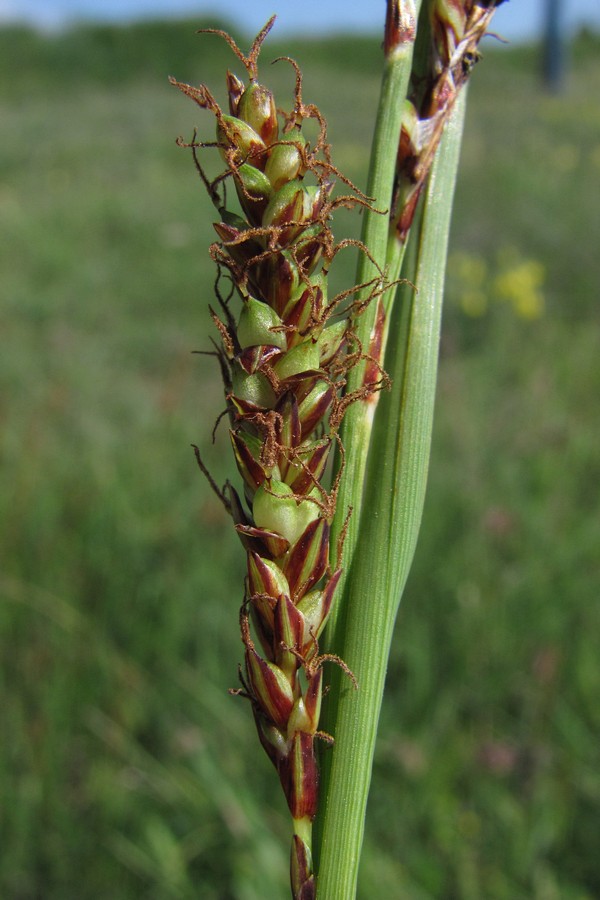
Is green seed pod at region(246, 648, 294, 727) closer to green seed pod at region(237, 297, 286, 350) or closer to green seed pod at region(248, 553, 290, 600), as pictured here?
green seed pod at region(248, 553, 290, 600)

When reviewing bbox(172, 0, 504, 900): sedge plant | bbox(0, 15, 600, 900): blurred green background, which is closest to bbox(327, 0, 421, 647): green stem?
bbox(172, 0, 504, 900): sedge plant

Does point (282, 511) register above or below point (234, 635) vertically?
above

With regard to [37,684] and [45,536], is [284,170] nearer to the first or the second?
[37,684]

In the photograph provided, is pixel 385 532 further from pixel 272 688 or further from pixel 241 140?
pixel 241 140

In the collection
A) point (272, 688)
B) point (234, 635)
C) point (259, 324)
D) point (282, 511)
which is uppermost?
point (259, 324)

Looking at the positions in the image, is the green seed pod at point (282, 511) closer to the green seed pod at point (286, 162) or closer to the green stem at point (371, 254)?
the green stem at point (371, 254)

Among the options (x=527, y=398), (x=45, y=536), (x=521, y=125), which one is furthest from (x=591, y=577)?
(x=521, y=125)

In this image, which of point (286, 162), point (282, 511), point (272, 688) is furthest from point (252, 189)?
point (272, 688)

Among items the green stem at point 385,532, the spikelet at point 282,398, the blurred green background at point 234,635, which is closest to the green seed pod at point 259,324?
the spikelet at point 282,398
